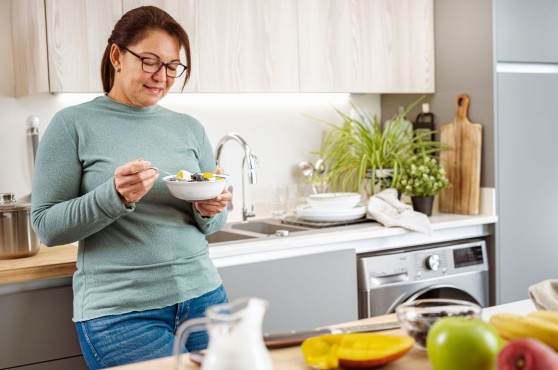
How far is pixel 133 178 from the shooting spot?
5.23 ft

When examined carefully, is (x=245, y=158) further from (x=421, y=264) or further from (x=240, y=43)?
(x=421, y=264)

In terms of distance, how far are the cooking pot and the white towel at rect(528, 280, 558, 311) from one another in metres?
1.57

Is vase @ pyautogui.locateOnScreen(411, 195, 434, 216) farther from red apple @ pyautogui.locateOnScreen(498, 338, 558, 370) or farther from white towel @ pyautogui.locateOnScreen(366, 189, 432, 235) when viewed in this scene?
red apple @ pyautogui.locateOnScreen(498, 338, 558, 370)

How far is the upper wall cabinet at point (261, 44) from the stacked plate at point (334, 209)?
0.50 metres

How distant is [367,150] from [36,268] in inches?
64.6

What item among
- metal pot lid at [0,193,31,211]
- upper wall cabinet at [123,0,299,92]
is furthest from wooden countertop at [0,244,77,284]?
upper wall cabinet at [123,0,299,92]

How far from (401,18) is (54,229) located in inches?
84.0

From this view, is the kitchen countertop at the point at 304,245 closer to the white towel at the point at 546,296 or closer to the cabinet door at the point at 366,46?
the cabinet door at the point at 366,46

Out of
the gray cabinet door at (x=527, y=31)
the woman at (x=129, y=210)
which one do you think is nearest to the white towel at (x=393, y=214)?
the gray cabinet door at (x=527, y=31)

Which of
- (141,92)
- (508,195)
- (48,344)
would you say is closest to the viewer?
(141,92)

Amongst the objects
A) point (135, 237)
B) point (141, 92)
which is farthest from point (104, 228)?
point (141, 92)

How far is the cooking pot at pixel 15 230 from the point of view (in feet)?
7.17

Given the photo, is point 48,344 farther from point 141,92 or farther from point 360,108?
point 360,108

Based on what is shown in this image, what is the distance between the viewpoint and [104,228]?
1.75m
